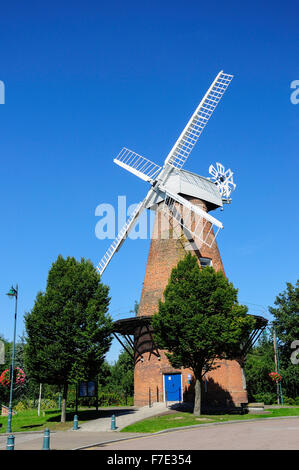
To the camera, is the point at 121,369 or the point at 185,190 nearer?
the point at 185,190

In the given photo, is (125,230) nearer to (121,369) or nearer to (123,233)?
(123,233)

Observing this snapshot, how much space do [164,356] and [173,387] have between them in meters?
2.18

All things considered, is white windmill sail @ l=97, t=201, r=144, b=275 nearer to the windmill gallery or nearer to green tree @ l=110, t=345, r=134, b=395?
the windmill gallery

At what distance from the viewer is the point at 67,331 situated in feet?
77.3

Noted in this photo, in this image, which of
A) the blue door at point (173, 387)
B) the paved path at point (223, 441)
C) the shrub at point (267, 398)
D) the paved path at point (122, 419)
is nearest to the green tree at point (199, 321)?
the paved path at point (122, 419)

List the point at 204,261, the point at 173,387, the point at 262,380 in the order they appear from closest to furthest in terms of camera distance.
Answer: the point at 173,387 < the point at 204,261 < the point at 262,380

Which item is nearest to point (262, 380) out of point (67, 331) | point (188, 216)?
point (188, 216)

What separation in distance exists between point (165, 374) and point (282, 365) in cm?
1810

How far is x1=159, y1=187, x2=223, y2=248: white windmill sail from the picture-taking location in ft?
99.6

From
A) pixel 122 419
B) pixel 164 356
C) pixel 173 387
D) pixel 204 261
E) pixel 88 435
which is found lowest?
pixel 122 419

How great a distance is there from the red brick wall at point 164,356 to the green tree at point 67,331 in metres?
6.08

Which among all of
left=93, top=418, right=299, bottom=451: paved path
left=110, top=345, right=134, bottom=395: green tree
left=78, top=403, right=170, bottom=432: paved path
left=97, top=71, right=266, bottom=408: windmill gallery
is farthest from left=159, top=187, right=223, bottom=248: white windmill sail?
left=110, top=345, right=134, bottom=395: green tree
